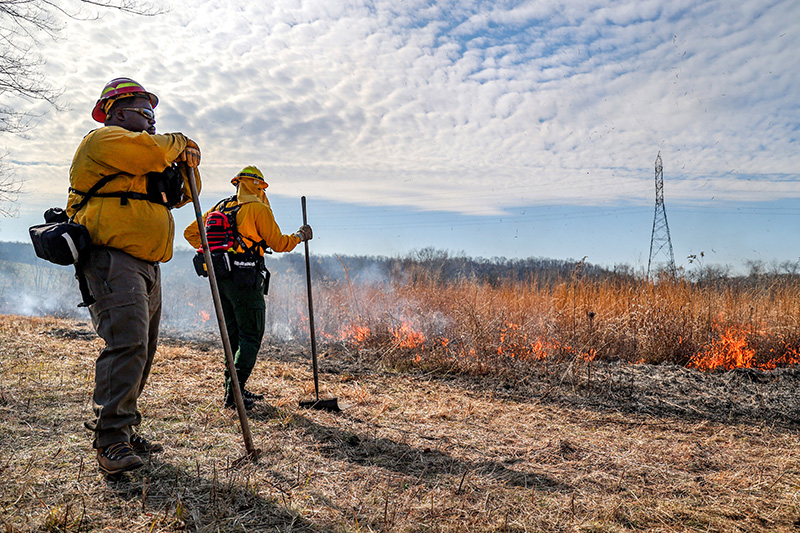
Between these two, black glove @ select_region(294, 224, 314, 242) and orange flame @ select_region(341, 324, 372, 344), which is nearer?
black glove @ select_region(294, 224, 314, 242)

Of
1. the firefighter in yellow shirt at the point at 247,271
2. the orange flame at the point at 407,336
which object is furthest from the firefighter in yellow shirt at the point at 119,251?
the orange flame at the point at 407,336

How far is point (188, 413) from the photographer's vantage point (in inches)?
159

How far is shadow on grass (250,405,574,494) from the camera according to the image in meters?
3.16

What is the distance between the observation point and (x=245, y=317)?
4375mm

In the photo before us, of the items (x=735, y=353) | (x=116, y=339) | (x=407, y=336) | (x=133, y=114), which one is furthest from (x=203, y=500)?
(x=735, y=353)

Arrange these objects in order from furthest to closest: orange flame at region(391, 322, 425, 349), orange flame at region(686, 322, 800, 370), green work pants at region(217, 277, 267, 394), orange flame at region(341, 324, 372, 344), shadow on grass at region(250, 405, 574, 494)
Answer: orange flame at region(341, 324, 372, 344), orange flame at region(391, 322, 425, 349), orange flame at region(686, 322, 800, 370), green work pants at region(217, 277, 267, 394), shadow on grass at region(250, 405, 574, 494)

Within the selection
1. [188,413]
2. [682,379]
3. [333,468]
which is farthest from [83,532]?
Result: [682,379]

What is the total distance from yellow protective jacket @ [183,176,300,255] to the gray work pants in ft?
5.17

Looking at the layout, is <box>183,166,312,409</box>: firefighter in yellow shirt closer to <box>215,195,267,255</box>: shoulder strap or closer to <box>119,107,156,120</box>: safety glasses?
<box>215,195,267,255</box>: shoulder strap

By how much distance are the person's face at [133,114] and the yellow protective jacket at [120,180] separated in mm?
240

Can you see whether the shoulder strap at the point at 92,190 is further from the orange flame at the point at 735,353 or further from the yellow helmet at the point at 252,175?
the orange flame at the point at 735,353

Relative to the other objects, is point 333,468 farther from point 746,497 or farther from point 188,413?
point 746,497

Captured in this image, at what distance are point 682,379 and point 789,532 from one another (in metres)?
4.02

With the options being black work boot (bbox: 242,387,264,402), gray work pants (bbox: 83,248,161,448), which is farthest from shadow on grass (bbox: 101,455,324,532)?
black work boot (bbox: 242,387,264,402)
